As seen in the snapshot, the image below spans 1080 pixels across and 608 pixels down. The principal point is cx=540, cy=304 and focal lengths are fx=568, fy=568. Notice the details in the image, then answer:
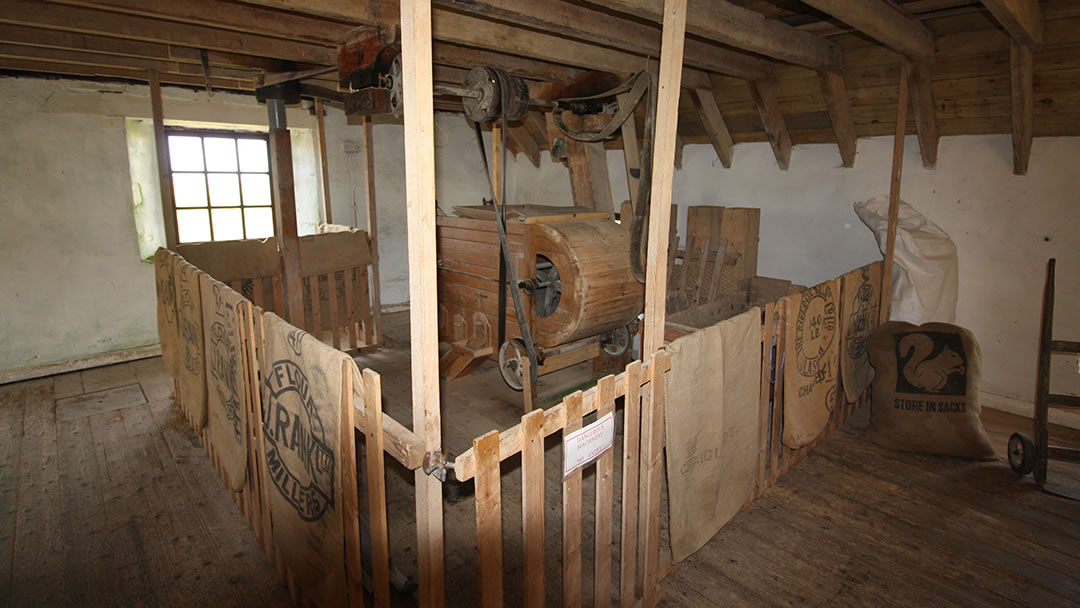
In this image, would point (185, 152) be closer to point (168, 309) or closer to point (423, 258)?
point (168, 309)

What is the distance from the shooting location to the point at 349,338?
5258mm

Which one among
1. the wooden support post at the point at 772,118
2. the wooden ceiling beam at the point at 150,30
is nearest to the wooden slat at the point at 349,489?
the wooden ceiling beam at the point at 150,30

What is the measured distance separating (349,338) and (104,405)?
1.85m

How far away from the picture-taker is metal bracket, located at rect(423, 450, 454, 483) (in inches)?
55.1

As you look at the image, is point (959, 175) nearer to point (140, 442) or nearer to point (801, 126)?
point (801, 126)

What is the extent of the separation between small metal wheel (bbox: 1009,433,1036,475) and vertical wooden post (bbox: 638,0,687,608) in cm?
235

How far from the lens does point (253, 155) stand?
5773mm

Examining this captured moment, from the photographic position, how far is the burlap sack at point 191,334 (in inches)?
111

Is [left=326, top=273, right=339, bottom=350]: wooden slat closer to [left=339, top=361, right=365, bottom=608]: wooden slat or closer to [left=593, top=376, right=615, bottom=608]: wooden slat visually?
[left=339, top=361, right=365, bottom=608]: wooden slat

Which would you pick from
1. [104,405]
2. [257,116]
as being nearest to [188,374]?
[104,405]

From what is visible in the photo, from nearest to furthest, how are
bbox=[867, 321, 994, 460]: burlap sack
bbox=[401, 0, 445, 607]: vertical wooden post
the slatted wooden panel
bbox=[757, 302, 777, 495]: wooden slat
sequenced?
bbox=[401, 0, 445, 607]: vertical wooden post, bbox=[757, 302, 777, 495]: wooden slat, bbox=[867, 321, 994, 460]: burlap sack, the slatted wooden panel

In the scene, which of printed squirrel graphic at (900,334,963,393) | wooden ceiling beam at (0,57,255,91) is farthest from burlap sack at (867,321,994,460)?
wooden ceiling beam at (0,57,255,91)

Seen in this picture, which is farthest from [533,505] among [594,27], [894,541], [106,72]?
[106,72]

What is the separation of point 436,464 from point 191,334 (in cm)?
225
